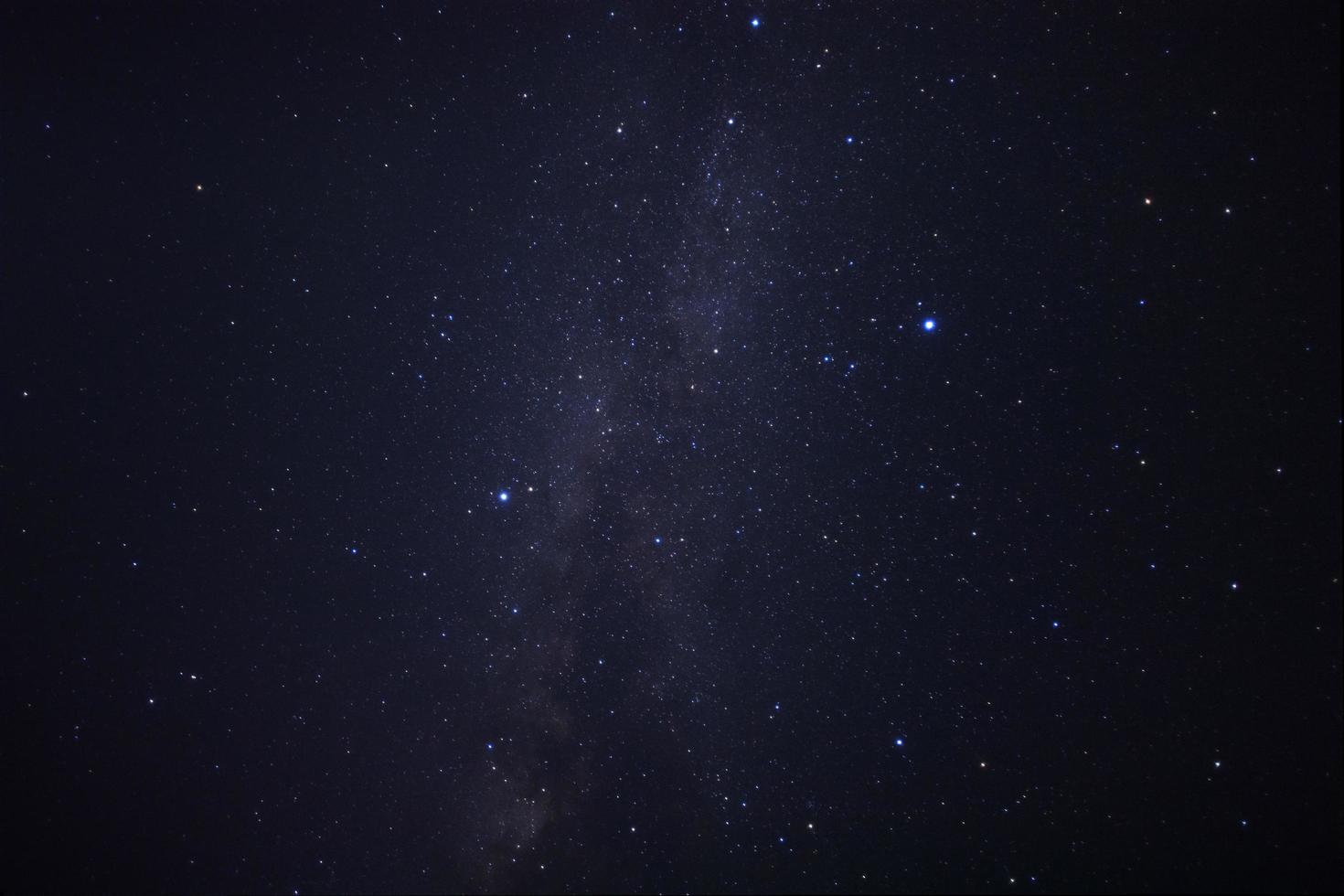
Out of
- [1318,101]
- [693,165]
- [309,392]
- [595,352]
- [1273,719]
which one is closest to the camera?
[1318,101]

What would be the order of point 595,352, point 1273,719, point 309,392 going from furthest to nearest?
point 309,392 < point 595,352 < point 1273,719

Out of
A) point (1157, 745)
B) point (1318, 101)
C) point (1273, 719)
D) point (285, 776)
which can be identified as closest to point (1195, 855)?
point (1157, 745)

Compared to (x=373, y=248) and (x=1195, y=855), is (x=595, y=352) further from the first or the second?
(x=1195, y=855)

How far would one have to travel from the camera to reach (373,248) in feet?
5.82

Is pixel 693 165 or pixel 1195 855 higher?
pixel 693 165

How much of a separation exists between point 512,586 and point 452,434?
1.52 ft

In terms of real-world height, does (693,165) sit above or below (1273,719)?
above

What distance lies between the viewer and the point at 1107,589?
4.83 ft

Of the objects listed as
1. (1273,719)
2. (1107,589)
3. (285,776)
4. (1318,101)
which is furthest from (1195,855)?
(285,776)

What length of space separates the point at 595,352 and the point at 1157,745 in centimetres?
164

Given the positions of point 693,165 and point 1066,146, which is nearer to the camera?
point 1066,146

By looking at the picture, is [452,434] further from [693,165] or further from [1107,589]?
[1107,589]

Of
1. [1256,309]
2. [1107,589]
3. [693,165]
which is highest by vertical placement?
[693,165]

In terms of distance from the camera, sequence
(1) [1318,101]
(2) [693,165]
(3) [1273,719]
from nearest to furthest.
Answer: (1) [1318,101] < (3) [1273,719] < (2) [693,165]
